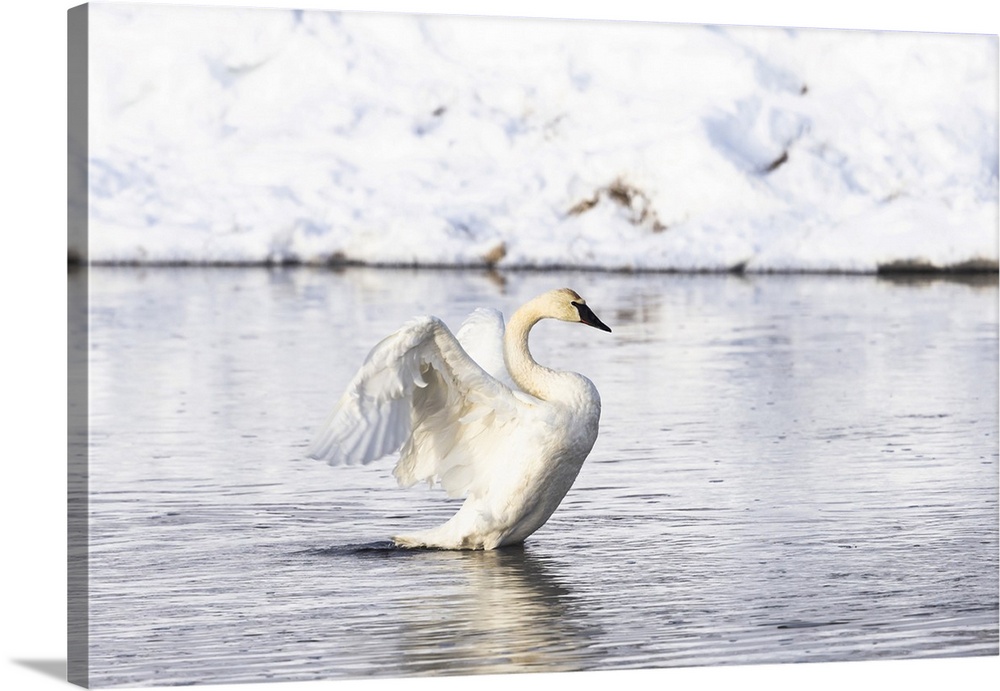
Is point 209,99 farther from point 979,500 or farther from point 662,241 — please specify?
point 979,500

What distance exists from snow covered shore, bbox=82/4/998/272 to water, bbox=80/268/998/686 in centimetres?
79

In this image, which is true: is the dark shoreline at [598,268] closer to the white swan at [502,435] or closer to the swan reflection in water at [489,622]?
the white swan at [502,435]

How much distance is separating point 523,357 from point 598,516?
101 centimetres

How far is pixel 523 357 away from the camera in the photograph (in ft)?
30.9

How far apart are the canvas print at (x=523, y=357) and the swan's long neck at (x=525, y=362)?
2 cm

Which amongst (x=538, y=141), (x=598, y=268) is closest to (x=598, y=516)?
(x=538, y=141)

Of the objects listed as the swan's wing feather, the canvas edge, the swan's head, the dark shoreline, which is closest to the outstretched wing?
the swan's wing feather

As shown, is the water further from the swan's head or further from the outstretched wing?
the swan's head

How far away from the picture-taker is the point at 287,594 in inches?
336

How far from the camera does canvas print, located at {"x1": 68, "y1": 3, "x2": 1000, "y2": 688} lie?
27.6 feet

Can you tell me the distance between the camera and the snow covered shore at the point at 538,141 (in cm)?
1016

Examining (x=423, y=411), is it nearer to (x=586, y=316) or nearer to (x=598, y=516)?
(x=586, y=316)

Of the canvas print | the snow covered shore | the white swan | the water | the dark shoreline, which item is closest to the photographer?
the water

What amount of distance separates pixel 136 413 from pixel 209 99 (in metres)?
1.90
